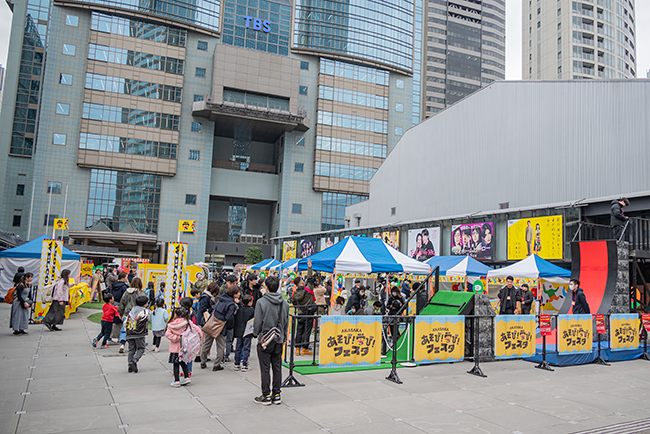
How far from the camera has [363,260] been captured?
13.8 meters

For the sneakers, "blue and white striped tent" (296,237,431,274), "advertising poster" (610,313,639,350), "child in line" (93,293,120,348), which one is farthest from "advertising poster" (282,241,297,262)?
the sneakers

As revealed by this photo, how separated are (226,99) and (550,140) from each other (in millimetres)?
43478

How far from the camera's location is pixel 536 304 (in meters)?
18.0

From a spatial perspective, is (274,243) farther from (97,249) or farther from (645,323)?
(645,323)

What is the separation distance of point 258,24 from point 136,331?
61.5m

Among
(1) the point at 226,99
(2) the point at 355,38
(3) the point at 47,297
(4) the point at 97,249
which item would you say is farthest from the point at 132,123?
(3) the point at 47,297

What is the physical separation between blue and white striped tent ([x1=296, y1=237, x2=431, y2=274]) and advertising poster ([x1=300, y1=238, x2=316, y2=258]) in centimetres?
3026

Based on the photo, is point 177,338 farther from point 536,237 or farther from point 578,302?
point 536,237

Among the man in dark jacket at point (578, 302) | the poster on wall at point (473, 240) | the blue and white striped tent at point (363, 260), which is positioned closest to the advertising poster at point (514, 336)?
the man in dark jacket at point (578, 302)

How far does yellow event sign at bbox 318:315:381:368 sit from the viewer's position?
27.9 feet

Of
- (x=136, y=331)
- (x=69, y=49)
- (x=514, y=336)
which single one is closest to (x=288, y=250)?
(x=69, y=49)

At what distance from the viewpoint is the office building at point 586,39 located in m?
70.4

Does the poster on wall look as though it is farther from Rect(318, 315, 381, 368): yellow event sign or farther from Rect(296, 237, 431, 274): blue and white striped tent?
Rect(318, 315, 381, 368): yellow event sign

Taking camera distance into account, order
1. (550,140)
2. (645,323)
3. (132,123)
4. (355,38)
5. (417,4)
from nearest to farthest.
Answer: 1. (645,323)
2. (550,140)
3. (132,123)
4. (355,38)
5. (417,4)
